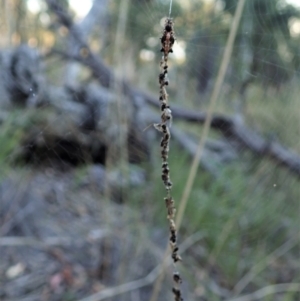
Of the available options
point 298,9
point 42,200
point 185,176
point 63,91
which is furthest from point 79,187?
point 298,9

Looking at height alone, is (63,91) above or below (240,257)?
above

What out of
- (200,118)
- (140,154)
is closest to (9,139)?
(140,154)

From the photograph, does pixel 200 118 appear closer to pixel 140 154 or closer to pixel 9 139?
pixel 140 154

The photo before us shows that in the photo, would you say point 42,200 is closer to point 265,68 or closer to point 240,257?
point 240,257

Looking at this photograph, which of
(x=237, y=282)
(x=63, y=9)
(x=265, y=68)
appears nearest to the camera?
(x=265, y=68)

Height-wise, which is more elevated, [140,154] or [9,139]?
[140,154]

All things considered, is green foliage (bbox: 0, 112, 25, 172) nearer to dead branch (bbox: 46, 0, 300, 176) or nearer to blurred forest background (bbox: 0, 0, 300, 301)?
blurred forest background (bbox: 0, 0, 300, 301)

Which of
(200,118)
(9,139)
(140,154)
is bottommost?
(9,139)

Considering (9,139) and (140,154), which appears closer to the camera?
(9,139)

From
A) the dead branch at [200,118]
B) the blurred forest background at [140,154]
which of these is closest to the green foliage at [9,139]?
the blurred forest background at [140,154]
